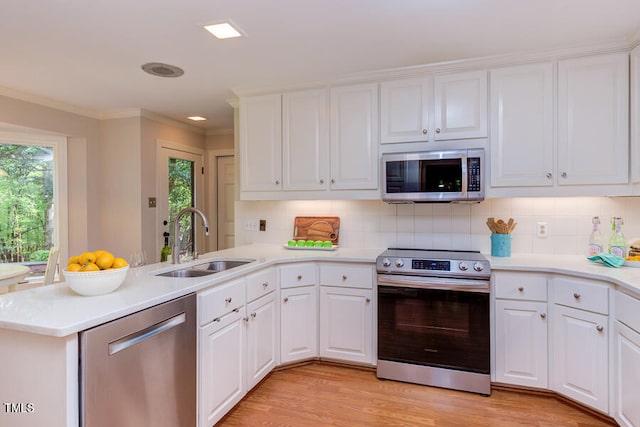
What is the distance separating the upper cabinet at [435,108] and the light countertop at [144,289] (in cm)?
98

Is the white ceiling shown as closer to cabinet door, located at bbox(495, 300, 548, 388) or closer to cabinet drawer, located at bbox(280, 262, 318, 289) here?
cabinet drawer, located at bbox(280, 262, 318, 289)

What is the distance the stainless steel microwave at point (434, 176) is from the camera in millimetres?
2494

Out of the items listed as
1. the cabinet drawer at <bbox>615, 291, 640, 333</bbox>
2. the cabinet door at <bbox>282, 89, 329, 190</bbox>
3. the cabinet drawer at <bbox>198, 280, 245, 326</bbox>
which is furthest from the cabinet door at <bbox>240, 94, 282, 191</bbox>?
the cabinet drawer at <bbox>615, 291, 640, 333</bbox>

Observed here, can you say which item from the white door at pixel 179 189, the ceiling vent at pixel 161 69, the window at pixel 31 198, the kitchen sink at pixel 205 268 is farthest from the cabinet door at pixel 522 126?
the window at pixel 31 198

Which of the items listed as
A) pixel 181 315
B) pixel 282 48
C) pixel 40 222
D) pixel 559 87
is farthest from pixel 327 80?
pixel 40 222

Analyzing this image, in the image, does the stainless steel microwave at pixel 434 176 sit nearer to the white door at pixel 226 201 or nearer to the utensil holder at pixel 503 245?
the utensil holder at pixel 503 245

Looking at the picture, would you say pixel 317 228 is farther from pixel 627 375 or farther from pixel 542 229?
pixel 627 375

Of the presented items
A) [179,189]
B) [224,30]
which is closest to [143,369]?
[224,30]

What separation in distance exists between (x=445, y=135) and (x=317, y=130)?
1.04m

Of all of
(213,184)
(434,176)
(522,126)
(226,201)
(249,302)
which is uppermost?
(522,126)

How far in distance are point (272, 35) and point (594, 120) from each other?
7.26 ft

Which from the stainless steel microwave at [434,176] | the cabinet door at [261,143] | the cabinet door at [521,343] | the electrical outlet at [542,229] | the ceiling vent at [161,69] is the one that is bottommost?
the cabinet door at [521,343]

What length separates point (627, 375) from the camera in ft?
6.01

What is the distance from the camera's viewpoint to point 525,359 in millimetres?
2309
